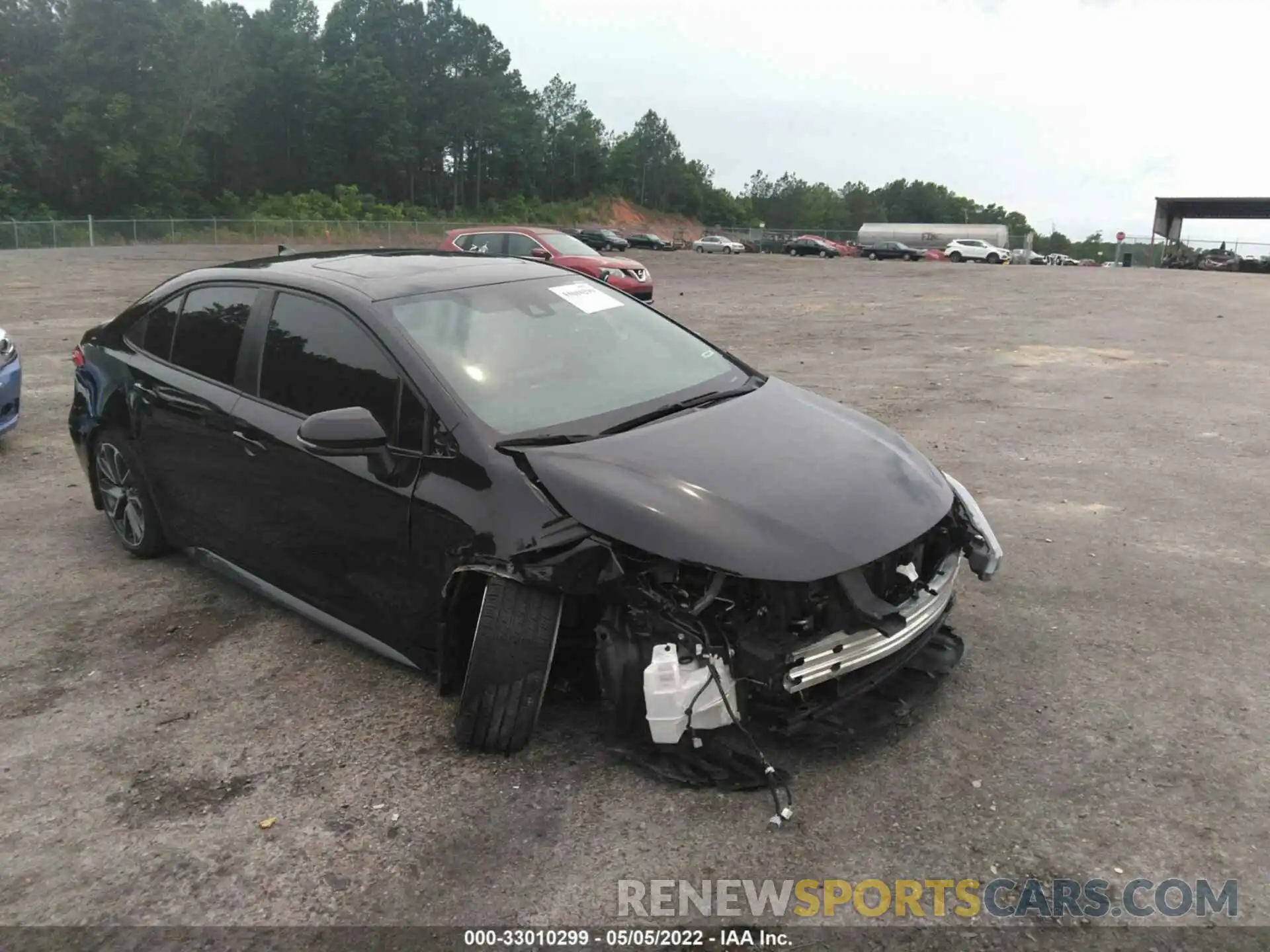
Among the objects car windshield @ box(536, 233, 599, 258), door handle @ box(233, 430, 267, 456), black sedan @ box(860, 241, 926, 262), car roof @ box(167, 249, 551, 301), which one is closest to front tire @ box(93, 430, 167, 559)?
car roof @ box(167, 249, 551, 301)

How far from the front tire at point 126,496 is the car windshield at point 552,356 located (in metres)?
2.00

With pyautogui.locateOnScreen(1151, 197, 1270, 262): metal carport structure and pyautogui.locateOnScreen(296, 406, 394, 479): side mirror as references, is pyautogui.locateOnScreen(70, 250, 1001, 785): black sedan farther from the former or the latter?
pyautogui.locateOnScreen(1151, 197, 1270, 262): metal carport structure

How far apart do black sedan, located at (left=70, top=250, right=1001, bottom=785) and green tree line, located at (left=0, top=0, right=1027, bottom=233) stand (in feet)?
206

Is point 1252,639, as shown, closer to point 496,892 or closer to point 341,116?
point 496,892

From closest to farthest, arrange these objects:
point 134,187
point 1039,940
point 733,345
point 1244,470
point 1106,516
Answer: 1. point 1039,940
2. point 1106,516
3. point 1244,470
4. point 733,345
5. point 134,187

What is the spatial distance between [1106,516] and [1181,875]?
11.0ft

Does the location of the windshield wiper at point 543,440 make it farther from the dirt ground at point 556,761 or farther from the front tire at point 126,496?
the front tire at point 126,496

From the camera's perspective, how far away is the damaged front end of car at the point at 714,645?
291cm

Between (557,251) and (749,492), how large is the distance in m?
17.2

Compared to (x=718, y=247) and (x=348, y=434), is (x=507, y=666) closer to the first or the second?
Answer: (x=348, y=434)

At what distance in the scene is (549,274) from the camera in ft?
14.8

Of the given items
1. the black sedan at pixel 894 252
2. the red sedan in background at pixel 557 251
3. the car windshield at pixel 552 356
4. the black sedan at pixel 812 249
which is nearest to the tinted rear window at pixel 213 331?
the car windshield at pixel 552 356

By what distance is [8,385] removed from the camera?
22.7 ft

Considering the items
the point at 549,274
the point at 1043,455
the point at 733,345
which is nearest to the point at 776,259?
the point at 733,345
